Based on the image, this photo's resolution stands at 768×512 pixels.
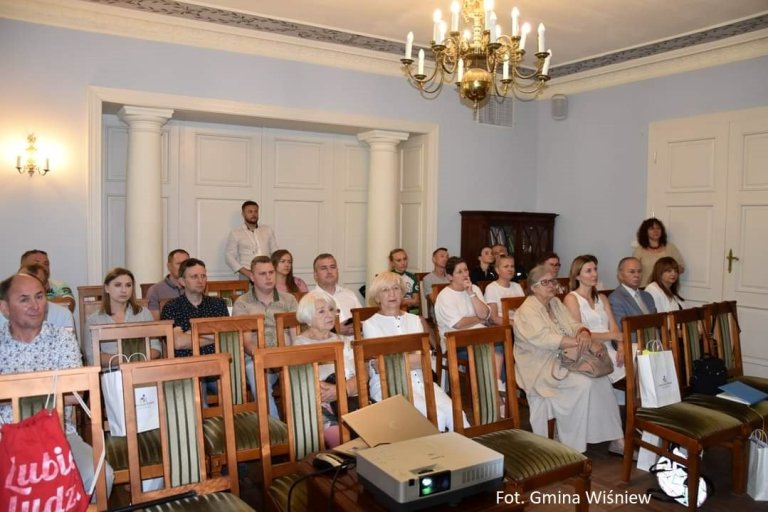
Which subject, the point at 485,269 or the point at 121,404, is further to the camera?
the point at 485,269

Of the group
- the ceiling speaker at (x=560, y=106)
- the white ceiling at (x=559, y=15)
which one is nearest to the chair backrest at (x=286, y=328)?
the white ceiling at (x=559, y=15)

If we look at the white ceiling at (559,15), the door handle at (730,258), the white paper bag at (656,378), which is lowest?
the white paper bag at (656,378)

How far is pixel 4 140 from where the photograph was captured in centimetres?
498

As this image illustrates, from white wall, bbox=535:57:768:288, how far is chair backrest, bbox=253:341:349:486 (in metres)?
5.36

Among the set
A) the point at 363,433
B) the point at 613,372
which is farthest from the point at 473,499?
the point at 613,372

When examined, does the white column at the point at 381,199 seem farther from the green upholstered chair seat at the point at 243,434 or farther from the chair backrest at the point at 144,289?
the green upholstered chair seat at the point at 243,434

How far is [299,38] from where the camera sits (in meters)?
6.09

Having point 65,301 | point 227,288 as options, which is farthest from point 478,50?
point 65,301

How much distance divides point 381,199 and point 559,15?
8.69 ft

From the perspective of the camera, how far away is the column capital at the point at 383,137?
6.84m

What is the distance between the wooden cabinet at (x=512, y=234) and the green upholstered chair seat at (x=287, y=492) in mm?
5073

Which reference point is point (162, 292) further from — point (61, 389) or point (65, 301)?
point (61, 389)

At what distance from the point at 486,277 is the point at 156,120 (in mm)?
3534

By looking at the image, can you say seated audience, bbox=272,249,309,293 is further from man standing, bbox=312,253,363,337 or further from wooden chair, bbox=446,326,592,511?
wooden chair, bbox=446,326,592,511
